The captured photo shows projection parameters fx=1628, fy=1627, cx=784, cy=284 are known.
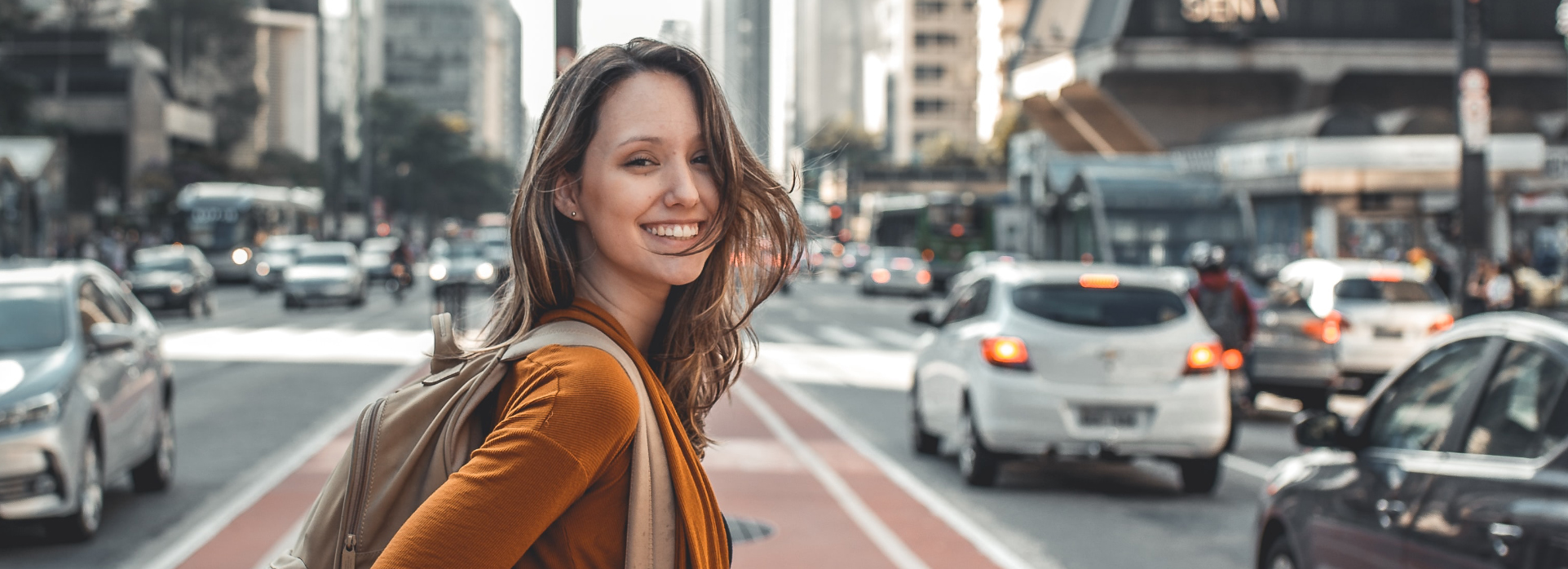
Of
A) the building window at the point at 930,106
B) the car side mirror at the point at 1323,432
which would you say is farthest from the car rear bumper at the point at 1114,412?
the building window at the point at 930,106

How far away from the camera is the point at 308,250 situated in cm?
3897

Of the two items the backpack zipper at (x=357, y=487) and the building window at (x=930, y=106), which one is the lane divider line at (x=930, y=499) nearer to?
the backpack zipper at (x=357, y=487)

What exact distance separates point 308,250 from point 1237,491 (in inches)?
1245

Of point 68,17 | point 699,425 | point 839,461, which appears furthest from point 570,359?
point 68,17

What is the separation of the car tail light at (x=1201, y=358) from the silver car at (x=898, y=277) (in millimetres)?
36525

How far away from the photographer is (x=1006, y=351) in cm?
1061

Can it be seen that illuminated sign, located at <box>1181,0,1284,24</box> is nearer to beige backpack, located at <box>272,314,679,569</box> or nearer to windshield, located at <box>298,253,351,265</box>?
windshield, located at <box>298,253,351,265</box>

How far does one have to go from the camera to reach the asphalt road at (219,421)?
8508mm

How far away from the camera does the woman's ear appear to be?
205cm

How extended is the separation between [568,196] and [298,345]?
78.2 ft

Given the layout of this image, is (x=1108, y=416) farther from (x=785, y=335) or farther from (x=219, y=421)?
(x=785, y=335)

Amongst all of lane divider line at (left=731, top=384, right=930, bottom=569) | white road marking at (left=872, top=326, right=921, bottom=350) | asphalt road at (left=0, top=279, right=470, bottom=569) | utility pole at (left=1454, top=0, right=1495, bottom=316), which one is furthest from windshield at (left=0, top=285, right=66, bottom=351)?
white road marking at (left=872, top=326, right=921, bottom=350)

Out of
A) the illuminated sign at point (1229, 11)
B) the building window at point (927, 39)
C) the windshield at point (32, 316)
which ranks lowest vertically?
the windshield at point (32, 316)

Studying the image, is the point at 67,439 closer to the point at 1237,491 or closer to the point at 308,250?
the point at 1237,491
